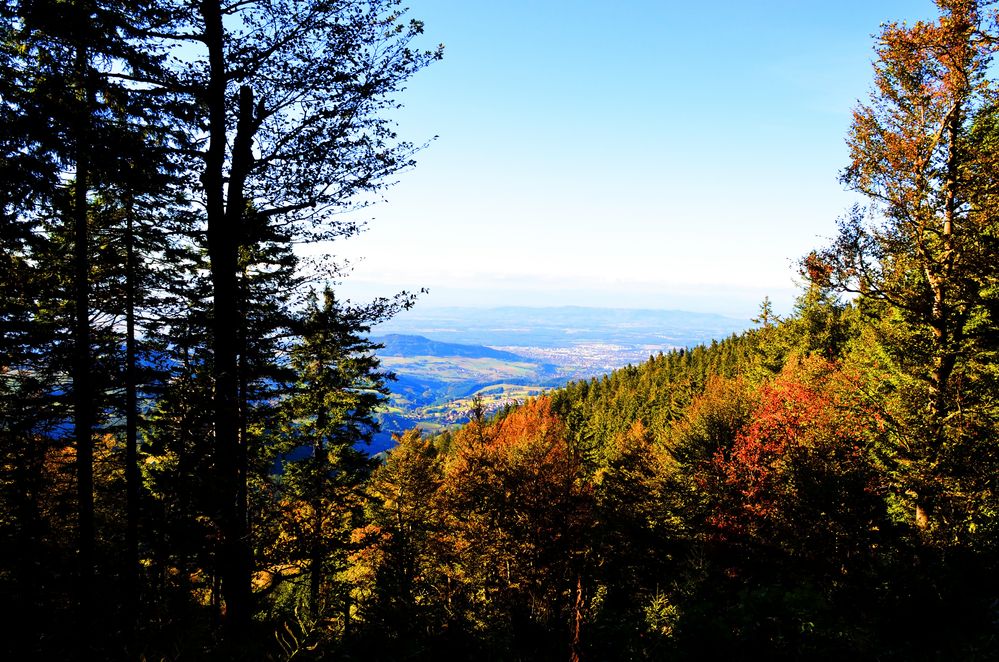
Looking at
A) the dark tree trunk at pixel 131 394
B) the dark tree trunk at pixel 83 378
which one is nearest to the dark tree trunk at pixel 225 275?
the dark tree trunk at pixel 83 378

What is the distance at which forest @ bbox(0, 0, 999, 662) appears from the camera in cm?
625

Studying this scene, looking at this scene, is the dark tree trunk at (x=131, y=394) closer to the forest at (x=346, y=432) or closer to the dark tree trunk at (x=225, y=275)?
the forest at (x=346, y=432)

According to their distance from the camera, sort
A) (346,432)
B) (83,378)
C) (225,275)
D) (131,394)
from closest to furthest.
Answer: (225,275) → (83,378) → (131,394) → (346,432)

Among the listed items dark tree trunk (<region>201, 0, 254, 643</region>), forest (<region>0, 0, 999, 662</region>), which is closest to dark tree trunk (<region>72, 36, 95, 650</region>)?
forest (<region>0, 0, 999, 662</region>)

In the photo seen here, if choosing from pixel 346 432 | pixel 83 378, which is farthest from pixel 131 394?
pixel 346 432

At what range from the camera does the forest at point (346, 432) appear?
6254 mm

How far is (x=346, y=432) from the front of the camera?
1814 centimetres

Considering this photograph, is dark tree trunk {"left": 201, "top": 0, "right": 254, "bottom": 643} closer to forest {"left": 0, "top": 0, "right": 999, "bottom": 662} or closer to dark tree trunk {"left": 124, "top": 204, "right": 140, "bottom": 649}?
forest {"left": 0, "top": 0, "right": 999, "bottom": 662}

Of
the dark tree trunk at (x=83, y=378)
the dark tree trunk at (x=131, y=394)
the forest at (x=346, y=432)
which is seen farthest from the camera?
the dark tree trunk at (x=131, y=394)

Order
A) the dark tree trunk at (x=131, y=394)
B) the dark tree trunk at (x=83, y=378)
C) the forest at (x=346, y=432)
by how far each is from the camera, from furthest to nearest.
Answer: the dark tree trunk at (x=131, y=394) < the dark tree trunk at (x=83, y=378) < the forest at (x=346, y=432)

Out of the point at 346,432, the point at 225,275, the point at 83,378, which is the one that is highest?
the point at 225,275

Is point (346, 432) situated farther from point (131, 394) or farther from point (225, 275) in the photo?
point (225, 275)

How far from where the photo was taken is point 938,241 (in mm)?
9766

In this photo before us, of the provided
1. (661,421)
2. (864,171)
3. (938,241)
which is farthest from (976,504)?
(661,421)
